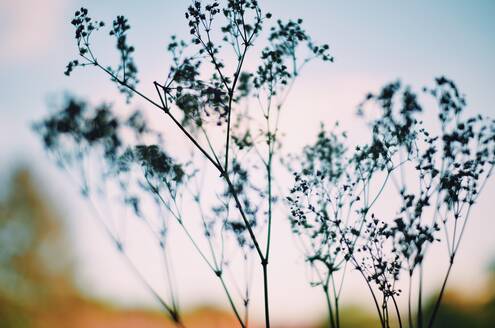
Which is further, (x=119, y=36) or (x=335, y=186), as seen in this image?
(x=335, y=186)

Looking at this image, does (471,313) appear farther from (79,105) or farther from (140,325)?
(79,105)

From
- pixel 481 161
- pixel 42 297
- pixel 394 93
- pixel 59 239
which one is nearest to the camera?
pixel 481 161

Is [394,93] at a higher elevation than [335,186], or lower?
higher

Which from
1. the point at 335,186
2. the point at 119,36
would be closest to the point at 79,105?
the point at 119,36

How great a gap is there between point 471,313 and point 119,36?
126 feet

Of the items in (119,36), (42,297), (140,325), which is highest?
(119,36)

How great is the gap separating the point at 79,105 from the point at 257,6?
4679mm

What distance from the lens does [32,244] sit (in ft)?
73.2

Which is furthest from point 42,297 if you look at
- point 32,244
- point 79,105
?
point 79,105

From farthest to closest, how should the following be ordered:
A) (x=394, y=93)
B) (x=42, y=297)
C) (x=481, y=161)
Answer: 1. (x=42, y=297)
2. (x=394, y=93)
3. (x=481, y=161)

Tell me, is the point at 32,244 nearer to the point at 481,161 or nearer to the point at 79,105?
the point at 79,105

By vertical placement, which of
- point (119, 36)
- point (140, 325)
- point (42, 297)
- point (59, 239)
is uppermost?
point (59, 239)

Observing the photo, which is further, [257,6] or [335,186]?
[335,186]

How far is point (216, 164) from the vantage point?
20.8ft
